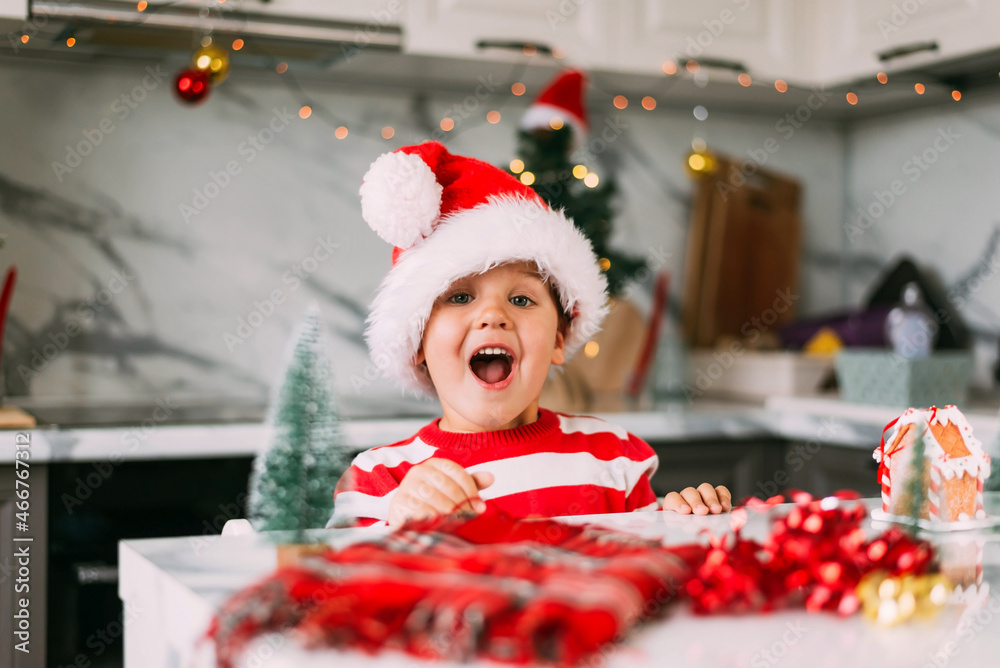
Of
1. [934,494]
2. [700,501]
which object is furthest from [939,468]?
[700,501]

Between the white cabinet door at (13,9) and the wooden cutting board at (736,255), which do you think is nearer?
the white cabinet door at (13,9)

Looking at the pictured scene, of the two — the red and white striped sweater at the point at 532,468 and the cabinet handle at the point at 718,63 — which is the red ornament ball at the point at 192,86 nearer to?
the red and white striped sweater at the point at 532,468

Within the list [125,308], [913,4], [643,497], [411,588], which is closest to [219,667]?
[411,588]

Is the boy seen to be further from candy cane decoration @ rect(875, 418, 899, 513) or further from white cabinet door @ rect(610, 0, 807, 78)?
white cabinet door @ rect(610, 0, 807, 78)

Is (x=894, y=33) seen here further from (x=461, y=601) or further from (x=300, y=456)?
(x=461, y=601)

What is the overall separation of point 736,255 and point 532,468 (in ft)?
4.65

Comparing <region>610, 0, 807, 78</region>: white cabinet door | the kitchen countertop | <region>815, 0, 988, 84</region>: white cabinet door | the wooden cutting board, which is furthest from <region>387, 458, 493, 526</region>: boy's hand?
the wooden cutting board

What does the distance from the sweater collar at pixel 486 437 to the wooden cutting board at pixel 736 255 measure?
1.29m

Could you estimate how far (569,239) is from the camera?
1133 millimetres

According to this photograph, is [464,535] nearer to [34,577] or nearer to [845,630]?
[845,630]

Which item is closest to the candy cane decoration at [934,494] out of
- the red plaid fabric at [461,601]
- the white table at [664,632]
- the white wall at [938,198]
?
the white table at [664,632]

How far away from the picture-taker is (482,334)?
105cm

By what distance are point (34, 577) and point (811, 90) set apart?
1820 millimetres

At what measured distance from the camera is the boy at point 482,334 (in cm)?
104
